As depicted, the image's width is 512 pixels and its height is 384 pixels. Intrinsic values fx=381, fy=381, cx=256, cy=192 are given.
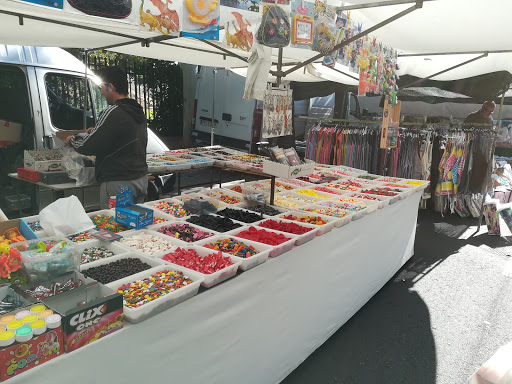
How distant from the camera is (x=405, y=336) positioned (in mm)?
3205

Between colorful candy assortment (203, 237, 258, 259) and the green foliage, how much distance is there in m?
8.52

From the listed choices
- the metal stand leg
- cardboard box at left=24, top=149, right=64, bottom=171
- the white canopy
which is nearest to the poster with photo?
the white canopy

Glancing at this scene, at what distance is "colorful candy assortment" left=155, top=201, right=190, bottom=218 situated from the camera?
2.83m

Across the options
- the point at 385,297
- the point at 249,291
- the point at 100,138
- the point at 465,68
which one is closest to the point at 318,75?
the point at 465,68

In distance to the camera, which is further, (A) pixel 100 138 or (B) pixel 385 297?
(B) pixel 385 297

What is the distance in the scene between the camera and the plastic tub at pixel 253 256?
6.75ft

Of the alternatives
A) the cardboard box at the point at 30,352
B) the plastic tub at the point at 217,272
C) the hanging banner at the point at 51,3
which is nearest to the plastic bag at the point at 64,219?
the plastic tub at the point at 217,272

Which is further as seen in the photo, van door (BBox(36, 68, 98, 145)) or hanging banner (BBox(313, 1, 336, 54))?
van door (BBox(36, 68, 98, 145))

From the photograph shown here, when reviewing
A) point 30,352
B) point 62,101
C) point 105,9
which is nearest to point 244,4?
point 105,9

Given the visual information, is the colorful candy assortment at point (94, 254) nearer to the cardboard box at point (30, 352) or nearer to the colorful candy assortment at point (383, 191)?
the cardboard box at point (30, 352)

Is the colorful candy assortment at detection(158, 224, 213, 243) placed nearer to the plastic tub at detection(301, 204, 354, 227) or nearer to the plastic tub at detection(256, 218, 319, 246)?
the plastic tub at detection(256, 218, 319, 246)

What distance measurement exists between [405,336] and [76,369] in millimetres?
2716

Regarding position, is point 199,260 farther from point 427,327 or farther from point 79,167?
point 427,327

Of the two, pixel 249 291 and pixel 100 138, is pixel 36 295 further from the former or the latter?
pixel 100 138
